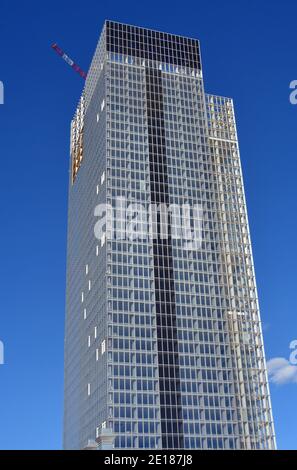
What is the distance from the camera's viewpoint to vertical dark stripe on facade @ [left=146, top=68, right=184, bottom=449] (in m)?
137

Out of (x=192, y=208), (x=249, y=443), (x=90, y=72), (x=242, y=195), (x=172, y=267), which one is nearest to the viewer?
(x=249, y=443)

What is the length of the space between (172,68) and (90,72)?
90.6 feet

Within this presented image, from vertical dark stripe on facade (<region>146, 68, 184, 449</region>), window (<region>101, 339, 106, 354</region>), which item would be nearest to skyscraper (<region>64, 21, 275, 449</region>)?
vertical dark stripe on facade (<region>146, 68, 184, 449</region>)

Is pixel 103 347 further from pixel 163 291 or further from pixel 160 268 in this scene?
pixel 160 268

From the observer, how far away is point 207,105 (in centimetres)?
18888

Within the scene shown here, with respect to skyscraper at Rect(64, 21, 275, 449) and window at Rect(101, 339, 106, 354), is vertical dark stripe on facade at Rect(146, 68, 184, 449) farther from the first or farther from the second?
window at Rect(101, 339, 106, 354)

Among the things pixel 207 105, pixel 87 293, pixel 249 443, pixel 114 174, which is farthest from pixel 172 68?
pixel 249 443

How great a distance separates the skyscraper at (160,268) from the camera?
14062 cm

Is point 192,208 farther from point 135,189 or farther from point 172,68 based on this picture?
point 172,68
